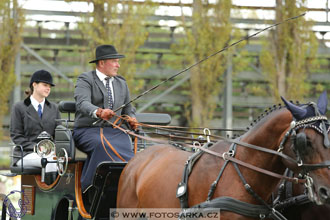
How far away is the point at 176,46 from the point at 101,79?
888cm

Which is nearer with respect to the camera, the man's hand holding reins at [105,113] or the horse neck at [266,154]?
the horse neck at [266,154]

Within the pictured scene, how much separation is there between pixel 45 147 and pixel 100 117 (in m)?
A: 0.92

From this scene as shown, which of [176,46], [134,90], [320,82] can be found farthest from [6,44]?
[320,82]

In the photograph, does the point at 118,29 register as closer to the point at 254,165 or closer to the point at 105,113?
the point at 105,113

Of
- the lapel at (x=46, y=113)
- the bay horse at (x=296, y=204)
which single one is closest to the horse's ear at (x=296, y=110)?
the bay horse at (x=296, y=204)

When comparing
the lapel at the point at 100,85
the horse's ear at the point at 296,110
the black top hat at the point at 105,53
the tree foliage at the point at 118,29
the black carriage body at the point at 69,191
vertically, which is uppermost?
the tree foliage at the point at 118,29

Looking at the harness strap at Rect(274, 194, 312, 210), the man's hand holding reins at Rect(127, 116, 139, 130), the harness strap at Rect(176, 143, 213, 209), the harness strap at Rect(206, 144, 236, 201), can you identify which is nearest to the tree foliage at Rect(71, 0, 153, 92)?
the man's hand holding reins at Rect(127, 116, 139, 130)

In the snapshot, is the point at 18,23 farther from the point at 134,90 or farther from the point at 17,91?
the point at 134,90

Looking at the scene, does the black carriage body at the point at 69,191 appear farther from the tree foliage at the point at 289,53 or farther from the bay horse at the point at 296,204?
the tree foliage at the point at 289,53

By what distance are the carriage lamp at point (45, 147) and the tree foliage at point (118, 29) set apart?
748cm

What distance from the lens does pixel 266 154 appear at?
12.1ft

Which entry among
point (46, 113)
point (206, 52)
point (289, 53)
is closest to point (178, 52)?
point (206, 52)

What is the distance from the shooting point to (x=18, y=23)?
13117mm

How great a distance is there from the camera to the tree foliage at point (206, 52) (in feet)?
44.9
